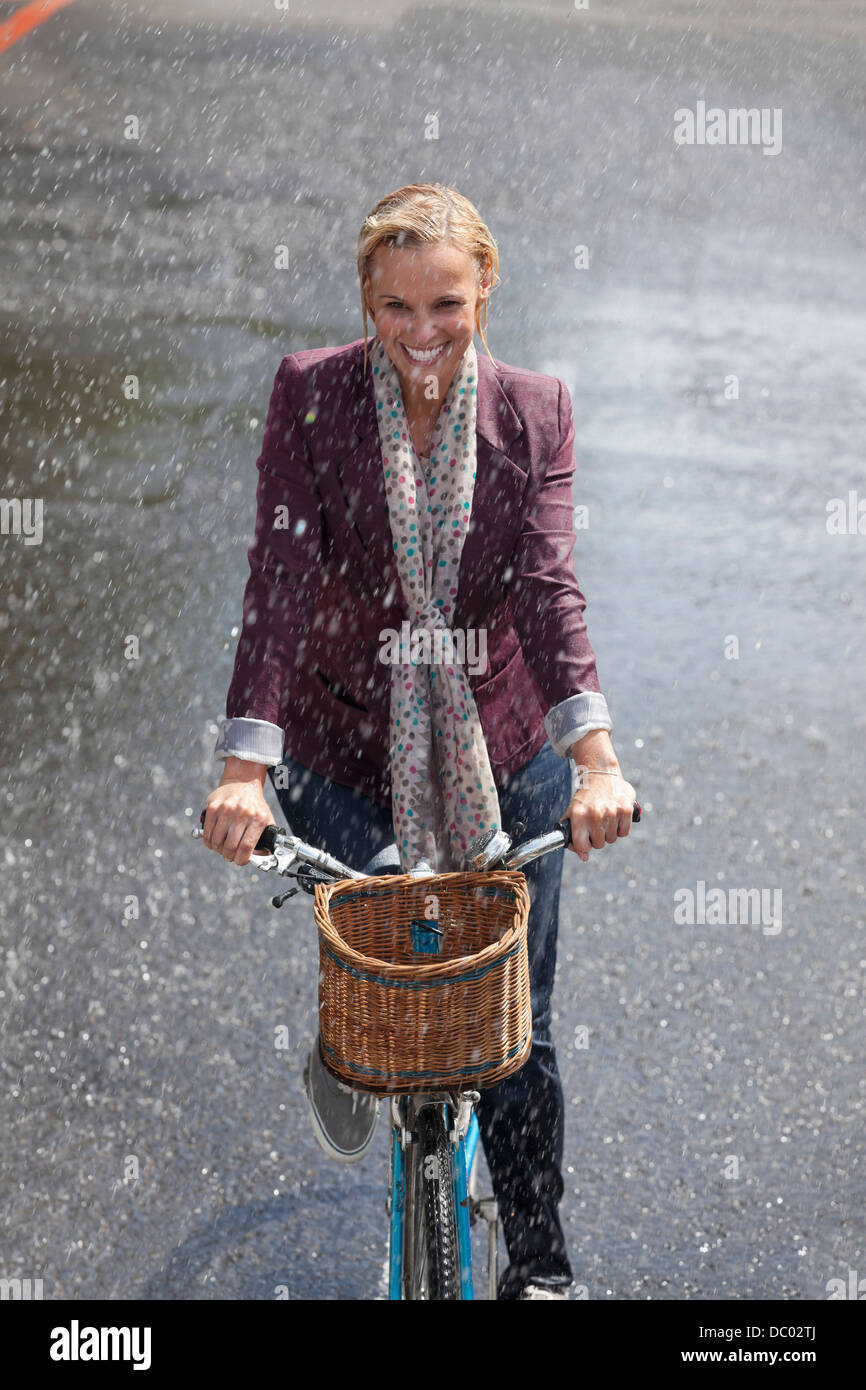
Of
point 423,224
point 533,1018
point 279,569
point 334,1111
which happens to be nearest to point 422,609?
point 279,569

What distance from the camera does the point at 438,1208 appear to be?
250 centimetres

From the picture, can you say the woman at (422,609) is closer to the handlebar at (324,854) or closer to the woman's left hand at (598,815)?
the woman's left hand at (598,815)

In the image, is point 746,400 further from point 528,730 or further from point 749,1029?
point 528,730

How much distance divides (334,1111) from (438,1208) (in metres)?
0.38

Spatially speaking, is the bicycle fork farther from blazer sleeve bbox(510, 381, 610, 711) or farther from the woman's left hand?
blazer sleeve bbox(510, 381, 610, 711)

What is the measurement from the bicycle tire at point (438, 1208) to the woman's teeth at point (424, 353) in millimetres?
1246

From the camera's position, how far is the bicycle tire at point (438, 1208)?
2.49m

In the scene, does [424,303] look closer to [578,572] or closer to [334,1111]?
[334,1111]

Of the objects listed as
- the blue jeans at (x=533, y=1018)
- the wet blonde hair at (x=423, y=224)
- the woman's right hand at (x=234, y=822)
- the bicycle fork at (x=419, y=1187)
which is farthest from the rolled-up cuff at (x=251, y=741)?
the wet blonde hair at (x=423, y=224)

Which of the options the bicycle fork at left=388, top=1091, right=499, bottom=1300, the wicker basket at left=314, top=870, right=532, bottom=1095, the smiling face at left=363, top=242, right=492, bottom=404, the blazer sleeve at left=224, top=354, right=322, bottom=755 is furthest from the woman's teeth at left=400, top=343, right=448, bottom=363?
the bicycle fork at left=388, top=1091, right=499, bottom=1300

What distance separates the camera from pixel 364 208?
33.0ft

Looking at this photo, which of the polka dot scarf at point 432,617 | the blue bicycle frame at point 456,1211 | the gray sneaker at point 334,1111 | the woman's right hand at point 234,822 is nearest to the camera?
the woman's right hand at point 234,822

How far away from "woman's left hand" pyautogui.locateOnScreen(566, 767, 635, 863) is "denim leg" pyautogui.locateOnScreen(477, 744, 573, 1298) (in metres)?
0.45

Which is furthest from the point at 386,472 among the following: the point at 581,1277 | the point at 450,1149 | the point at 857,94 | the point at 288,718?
the point at 857,94
